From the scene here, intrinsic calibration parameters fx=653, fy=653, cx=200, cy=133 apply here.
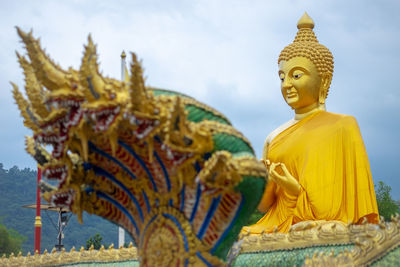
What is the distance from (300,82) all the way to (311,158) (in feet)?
4.61

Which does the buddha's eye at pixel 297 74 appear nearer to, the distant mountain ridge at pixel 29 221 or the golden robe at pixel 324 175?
the golden robe at pixel 324 175

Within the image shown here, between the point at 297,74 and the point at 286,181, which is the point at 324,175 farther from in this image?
the point at 297,74

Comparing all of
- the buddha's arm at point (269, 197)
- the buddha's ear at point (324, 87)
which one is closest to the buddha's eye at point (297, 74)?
the buddha's ear at point (324, 87)

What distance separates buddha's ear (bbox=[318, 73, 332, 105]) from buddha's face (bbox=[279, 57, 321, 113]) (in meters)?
0.07

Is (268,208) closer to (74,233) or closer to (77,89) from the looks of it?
(77,89)

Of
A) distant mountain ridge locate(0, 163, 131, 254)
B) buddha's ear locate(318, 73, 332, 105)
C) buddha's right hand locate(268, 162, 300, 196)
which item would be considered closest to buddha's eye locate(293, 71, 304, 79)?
buddha's ear locate(318, 73, 332, 105)

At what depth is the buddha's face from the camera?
11188mm

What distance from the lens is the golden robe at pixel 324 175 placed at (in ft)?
33.4

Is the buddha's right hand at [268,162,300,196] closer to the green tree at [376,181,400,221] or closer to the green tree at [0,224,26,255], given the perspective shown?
the green tree at [376,181,400,221]

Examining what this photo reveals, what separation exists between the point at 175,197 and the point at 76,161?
1.06m

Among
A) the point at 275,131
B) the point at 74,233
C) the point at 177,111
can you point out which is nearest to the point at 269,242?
the point at 275,131

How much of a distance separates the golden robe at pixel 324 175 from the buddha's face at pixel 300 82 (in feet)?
1.32

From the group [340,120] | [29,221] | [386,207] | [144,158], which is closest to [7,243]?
[29,221]

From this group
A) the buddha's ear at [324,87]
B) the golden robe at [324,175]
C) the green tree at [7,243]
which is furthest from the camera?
the green tree at [7,243]
